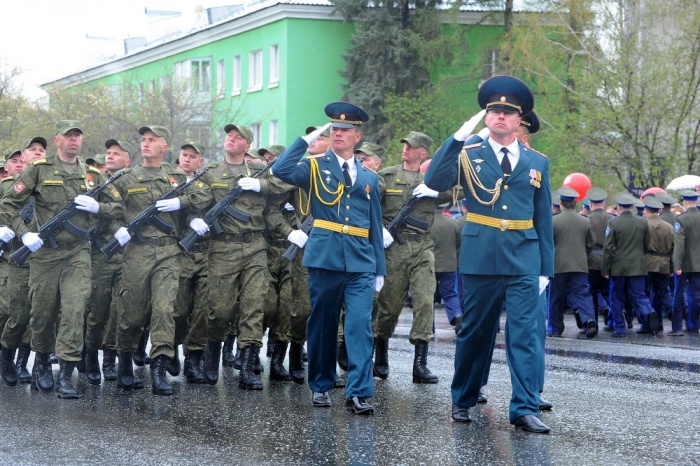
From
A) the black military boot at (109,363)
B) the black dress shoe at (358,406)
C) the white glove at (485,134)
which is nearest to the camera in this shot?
the white glove at (485,134)

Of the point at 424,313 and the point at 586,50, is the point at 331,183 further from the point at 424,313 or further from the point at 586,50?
the point at 586,50

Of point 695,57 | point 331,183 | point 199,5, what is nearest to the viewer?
point 331,183

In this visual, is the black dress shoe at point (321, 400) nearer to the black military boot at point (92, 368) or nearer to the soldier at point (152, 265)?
the soldier at point (152, 265)

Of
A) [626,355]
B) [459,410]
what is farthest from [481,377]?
[626,355]

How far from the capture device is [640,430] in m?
8.09

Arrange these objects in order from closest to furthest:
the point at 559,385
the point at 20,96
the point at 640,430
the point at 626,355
→ the point at 640,430 < the point at 559,385 < the point at 626,355 < the point at 20,96

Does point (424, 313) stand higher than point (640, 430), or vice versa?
point (424, 313)

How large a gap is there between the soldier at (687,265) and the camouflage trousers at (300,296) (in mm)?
7871

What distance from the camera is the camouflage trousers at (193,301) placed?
1106 cm

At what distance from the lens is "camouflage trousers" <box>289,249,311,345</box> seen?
10.9m

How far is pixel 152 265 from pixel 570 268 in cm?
748

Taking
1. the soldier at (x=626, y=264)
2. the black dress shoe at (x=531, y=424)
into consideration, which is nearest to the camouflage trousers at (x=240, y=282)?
the black dress shoe at (x=531, y=424)

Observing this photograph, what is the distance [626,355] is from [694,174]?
542 inches

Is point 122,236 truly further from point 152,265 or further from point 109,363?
point 109,363
